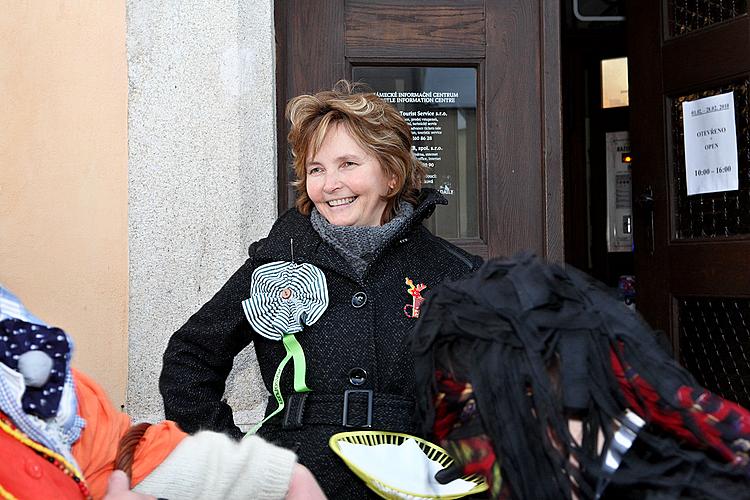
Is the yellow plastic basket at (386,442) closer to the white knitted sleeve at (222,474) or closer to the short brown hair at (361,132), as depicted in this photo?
the white knitted sleeve at (222,474)

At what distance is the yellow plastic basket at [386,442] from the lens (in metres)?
1.93

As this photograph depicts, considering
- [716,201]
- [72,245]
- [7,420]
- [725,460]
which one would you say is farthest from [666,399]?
[716,201]

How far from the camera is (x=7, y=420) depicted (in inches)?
52.1

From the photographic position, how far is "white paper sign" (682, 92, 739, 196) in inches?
161

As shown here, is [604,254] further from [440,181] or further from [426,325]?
[426,325]

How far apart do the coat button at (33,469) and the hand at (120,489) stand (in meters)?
0.17

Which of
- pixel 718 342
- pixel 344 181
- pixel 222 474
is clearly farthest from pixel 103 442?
pixel 718 342

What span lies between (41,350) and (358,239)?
1353 mm

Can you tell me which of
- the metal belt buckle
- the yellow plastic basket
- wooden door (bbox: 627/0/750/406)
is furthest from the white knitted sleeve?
wooden door (bbox: 627/0/750/406)

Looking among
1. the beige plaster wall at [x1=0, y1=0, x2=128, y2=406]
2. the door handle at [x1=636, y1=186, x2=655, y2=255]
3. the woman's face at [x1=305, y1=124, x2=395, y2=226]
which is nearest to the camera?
the woman's face at [x1=305, y1=124, x2=395, y2=226]

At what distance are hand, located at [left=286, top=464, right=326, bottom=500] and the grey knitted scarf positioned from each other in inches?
40.8

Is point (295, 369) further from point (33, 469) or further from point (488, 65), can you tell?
point (488, 65)

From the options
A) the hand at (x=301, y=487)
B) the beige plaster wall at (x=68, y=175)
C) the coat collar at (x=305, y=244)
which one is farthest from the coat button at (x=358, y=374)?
the beige plaster wall at (x=68, y=175)

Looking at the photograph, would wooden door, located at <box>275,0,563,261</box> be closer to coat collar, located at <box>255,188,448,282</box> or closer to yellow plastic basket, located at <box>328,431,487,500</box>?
coat collar, located at <box>255,188,448,282</box>
